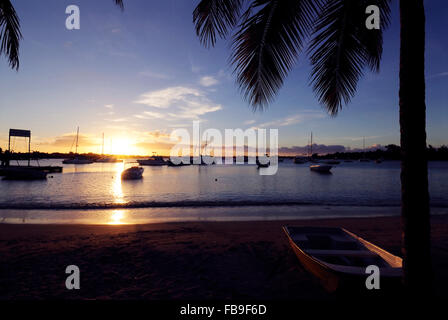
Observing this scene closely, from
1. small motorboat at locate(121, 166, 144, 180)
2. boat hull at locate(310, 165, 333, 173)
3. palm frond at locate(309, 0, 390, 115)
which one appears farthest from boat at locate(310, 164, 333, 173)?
palm frond at locate(309, 0, 390, 115)

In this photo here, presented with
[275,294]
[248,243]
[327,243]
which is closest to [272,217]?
[248,243]

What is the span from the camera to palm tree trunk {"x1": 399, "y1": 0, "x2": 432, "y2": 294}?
7.67ft

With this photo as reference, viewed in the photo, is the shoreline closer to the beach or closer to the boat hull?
the beach

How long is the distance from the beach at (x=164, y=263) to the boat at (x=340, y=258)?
27.8 inches

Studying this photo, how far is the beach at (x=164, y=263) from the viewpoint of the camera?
523cm

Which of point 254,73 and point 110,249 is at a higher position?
point 254,73

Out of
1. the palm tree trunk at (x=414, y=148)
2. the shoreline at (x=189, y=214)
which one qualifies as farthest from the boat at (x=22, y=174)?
the palm tree trunk at (x=414, y=148)

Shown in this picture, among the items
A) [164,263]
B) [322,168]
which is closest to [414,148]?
[164,263]

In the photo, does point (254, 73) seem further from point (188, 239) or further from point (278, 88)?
point (188, 239)

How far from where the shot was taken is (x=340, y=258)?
570 cm

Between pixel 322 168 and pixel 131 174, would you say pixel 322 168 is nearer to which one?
pixel 322 168

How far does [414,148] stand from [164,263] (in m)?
6.68

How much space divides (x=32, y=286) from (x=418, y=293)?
296 inches
